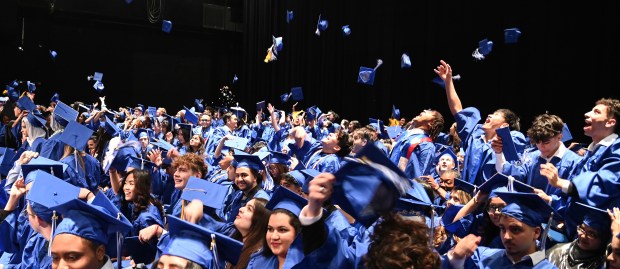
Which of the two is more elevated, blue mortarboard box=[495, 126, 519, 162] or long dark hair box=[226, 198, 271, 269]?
blue mortarboard box=[495, 126, 519, 162]

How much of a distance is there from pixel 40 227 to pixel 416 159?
3315mm

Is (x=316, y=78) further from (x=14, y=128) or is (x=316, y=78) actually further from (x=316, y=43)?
(x=14, y=128)

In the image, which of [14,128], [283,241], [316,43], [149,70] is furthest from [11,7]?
[283,241]

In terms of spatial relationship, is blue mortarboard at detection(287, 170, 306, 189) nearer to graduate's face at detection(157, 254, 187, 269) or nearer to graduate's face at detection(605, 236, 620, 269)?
graduate's face at detection(157, 254, 187, 269)

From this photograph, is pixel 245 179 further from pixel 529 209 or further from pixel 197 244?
pixel 529 209

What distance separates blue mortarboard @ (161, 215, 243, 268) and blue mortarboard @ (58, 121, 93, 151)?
129 inches

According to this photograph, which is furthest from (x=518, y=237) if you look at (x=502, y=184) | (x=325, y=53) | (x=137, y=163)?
(x=325, y=53)

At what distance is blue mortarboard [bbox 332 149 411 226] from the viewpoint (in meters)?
2.21

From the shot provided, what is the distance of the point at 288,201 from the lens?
9.95 ft

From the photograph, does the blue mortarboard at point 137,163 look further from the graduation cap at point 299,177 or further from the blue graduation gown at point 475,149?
the blue graduation gown at point 475,149

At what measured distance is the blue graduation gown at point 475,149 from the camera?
471 centimetres

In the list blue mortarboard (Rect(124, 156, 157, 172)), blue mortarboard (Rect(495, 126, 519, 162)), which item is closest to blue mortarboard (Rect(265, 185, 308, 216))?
blue mortarboard (Rect(495, 126, 519, 162))

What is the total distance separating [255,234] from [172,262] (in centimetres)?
94

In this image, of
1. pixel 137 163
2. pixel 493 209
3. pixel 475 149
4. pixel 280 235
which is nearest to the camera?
pixel 280 235
